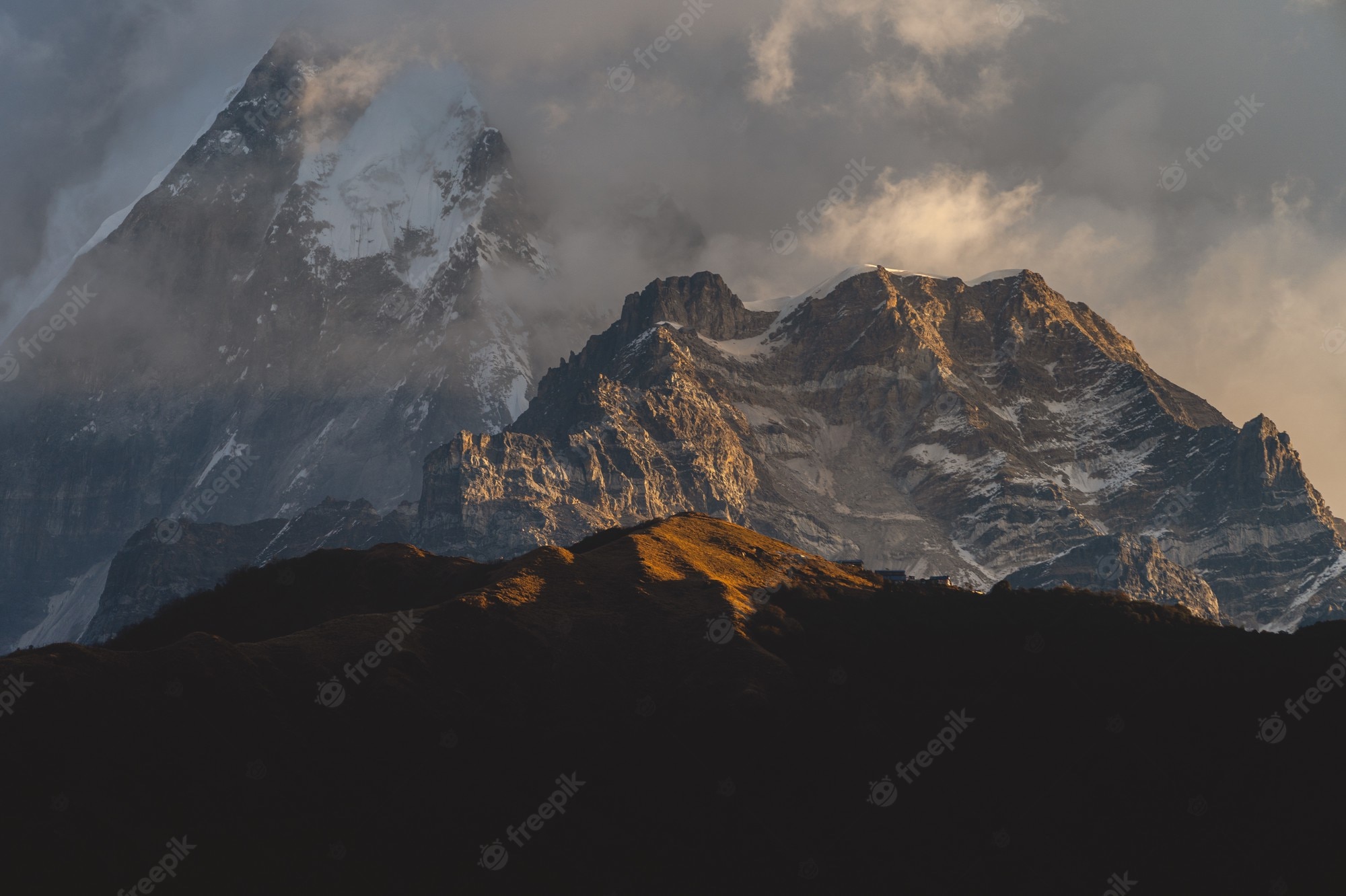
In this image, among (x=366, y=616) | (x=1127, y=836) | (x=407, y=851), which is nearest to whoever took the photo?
(x=407, y=851)

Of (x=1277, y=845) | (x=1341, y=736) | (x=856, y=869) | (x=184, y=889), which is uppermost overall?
(x=1341, y=736)

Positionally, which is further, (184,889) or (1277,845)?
(1277,845)

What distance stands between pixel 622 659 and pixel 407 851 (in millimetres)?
47179

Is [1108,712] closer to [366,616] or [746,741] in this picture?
[746,741]

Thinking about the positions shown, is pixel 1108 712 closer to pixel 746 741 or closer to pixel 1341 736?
pixel 1341 736

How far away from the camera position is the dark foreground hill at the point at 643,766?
148 metres

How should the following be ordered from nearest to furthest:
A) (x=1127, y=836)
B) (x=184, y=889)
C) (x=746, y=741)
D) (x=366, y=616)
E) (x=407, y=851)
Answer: (x=184, y=889), (x=407, y=851), (x=1127, y=836), (x=746, y=741), (x=366, y=616)

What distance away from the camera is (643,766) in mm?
171000

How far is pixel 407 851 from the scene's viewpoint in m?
152

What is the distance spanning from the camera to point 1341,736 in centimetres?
17000

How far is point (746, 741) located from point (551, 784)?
23.2 m

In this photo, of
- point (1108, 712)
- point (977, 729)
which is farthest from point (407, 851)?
point (1108, 712)

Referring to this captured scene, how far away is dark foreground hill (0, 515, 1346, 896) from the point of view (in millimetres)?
147875

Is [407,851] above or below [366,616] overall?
below
